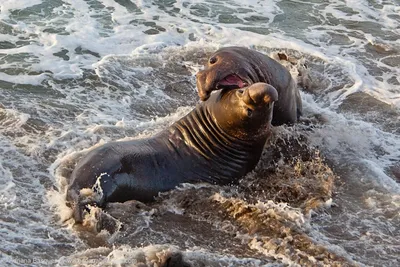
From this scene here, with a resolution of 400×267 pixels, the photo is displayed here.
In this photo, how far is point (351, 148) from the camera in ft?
30.5

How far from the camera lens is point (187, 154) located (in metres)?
8.01

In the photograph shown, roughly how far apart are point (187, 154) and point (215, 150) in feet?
1.14

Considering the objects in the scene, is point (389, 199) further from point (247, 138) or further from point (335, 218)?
point (247, 138)

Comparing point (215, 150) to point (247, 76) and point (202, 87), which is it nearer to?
point (202, 87)

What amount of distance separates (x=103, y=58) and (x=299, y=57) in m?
3.69

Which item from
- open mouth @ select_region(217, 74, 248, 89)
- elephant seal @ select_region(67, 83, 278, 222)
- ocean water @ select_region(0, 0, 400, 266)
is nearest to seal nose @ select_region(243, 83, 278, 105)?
elephant seal @ select_region(67, 83, 278, 222)

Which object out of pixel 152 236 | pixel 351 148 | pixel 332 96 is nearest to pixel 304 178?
pixel 351 148

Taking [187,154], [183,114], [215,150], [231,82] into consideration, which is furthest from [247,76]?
[183,114]

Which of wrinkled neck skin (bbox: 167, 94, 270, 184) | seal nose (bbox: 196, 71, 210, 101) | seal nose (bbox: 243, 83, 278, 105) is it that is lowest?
wrinkled neck skin (bbox: 167, 94, 270, 184)

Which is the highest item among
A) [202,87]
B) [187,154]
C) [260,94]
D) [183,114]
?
[260,94]

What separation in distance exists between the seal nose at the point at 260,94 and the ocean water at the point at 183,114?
1141mm

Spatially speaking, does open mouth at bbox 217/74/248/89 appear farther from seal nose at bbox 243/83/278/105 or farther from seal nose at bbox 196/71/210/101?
seal nose at bbox 243/83/278/105

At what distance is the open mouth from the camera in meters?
8.07

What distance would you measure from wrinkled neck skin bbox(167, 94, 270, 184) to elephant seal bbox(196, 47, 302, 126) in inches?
12.0
